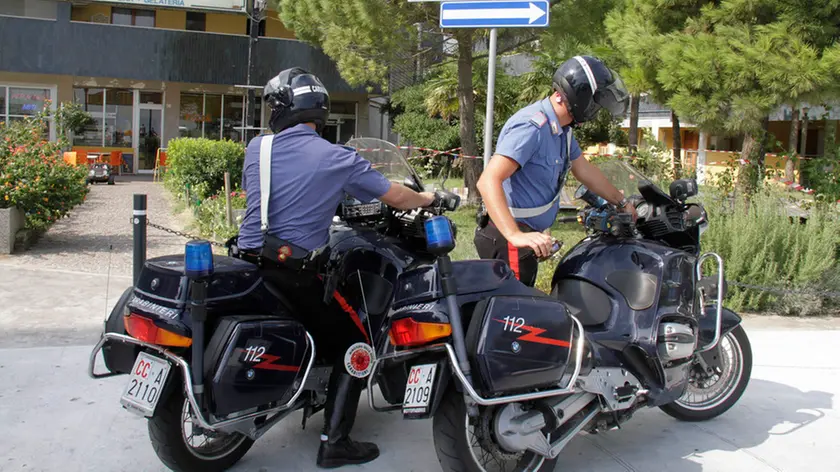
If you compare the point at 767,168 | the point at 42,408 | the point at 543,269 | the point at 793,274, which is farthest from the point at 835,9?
the point at 42,408

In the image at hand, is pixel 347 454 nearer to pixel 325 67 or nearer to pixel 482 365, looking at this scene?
pixel 482 365

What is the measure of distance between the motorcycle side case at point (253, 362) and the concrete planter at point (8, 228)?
6471 millimetres

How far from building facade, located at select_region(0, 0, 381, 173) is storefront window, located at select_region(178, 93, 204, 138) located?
1.3 inches

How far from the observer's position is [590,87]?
A: 3803 millimetres

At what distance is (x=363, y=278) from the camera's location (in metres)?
3.72

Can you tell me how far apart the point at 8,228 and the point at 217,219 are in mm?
2543

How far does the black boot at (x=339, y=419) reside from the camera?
11.9 feet

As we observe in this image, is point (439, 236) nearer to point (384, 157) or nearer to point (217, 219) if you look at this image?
point (384, 157)

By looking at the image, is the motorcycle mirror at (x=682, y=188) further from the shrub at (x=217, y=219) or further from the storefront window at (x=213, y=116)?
the storefront window at (x=213, y=116)

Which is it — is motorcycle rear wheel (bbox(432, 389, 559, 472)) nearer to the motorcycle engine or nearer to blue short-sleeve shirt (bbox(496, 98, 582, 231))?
the motorcycle engine

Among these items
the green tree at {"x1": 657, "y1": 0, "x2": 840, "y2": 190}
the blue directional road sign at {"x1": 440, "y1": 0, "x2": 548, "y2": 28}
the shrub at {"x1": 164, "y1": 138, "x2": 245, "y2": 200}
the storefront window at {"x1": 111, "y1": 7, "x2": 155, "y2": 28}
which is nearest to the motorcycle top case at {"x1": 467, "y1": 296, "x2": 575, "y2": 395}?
the blue directional road sign at {"x1": 440, "y1": 0, "x2": 548, "y2": 28}

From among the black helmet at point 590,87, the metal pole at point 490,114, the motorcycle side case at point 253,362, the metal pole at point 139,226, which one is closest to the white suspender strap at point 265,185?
the motorcycle side case at point 253,362

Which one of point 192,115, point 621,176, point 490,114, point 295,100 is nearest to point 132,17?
point 192,115

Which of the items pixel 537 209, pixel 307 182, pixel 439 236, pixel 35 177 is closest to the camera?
pixel 439 236
